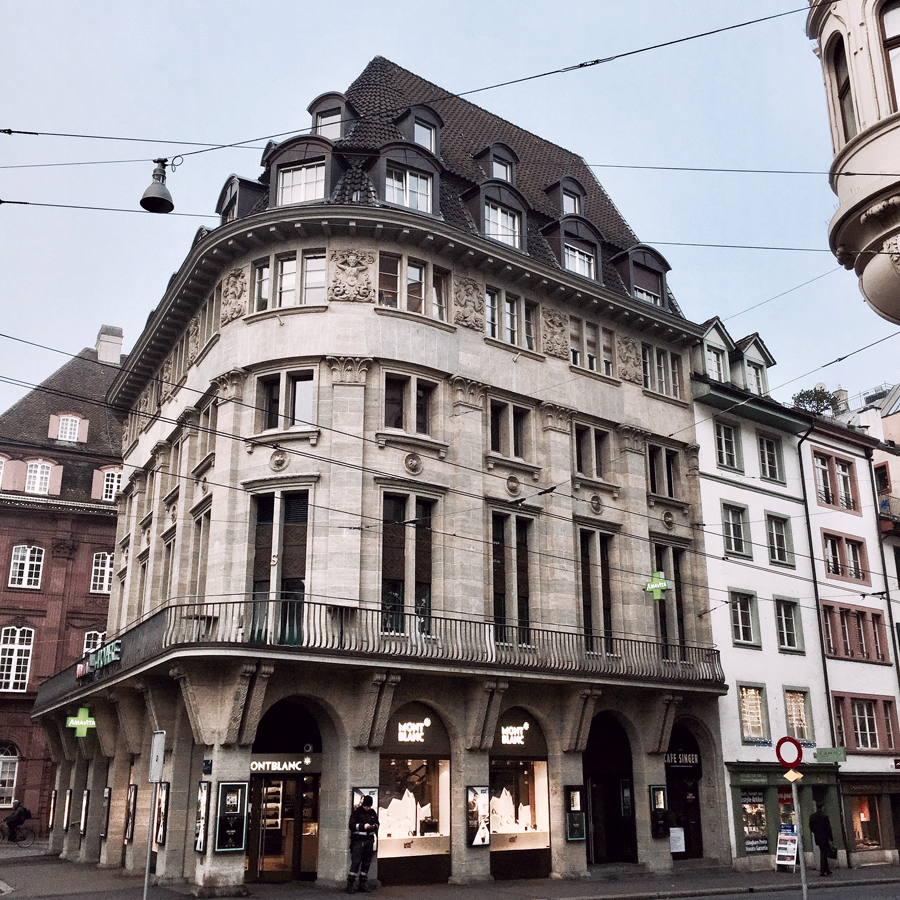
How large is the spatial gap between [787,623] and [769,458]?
20.5 feet

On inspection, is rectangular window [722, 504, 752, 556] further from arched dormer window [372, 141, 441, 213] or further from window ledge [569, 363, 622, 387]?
arched dormer window [372, 141, 441, 213]

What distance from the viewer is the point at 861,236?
14930 mm

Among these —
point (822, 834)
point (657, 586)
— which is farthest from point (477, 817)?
point (822, 834)

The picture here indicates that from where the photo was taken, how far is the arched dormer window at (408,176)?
29.7 m

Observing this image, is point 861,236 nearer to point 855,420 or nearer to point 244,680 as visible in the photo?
point 244,680

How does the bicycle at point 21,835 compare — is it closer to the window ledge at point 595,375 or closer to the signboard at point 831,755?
the window ledge at point 595,375

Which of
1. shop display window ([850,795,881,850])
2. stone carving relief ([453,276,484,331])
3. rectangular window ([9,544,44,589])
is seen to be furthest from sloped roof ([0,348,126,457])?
shop display window ([850,795,881,850])

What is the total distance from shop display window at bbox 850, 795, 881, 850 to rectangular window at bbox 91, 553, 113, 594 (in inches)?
1405

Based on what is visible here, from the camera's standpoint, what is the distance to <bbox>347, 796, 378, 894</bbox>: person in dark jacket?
75.9 feet

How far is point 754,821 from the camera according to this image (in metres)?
32.8

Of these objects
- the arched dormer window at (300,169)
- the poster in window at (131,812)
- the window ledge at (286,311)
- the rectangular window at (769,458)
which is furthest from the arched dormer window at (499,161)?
the poster in window at (131,812)

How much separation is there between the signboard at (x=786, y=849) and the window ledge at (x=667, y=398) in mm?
14144

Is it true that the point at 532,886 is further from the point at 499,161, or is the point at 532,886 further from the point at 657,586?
the point at 499,161

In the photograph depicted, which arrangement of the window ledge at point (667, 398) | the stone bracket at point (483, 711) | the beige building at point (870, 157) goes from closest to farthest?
1. the beige building at point (870, 157)
2. the stone bracket at point (483, 711)
3. the window ledge at point (667, 398)
